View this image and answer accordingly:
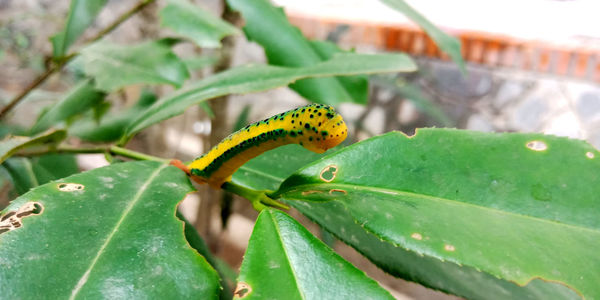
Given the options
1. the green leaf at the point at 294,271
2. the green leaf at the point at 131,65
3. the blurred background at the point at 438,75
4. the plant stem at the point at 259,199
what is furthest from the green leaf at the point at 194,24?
the blurred background at the point at 438,75

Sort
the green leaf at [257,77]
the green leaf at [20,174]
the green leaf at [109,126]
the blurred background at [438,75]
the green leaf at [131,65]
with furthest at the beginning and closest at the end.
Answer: the blurred background at [438,75] → the green leaf at [109,126] → the green leaf at [131,65] → the green leaf at [20,174] → the green leaf at [257,77]

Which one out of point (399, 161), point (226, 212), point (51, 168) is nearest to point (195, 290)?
point (399, 161)

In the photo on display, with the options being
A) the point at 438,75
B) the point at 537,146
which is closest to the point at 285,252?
the point at 537,146

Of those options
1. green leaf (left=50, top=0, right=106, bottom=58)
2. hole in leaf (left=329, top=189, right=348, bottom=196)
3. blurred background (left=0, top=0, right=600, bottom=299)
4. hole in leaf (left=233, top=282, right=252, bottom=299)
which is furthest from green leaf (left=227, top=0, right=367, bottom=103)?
blurred background (left=0, top=0, right=600, bottom=299)

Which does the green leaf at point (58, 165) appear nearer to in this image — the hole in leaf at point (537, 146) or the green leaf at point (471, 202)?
the green leaf at point (471, 202)

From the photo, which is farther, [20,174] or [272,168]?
[20,174]

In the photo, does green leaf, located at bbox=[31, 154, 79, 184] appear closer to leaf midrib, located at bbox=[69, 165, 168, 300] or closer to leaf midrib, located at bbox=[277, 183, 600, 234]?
leaf midrib, located at bbox=[69, 165, 168, 300]

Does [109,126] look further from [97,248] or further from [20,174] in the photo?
[97,248]

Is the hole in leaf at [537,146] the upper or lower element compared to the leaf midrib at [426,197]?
upper
